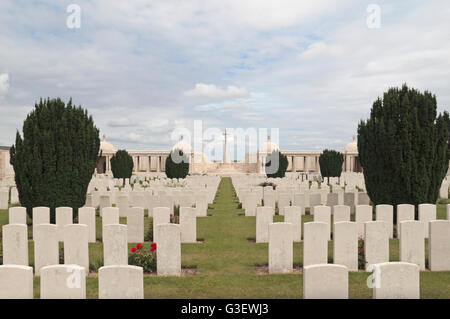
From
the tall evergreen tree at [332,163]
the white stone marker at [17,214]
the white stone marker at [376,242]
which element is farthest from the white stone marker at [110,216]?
the tall evergreen tree at [332,163]

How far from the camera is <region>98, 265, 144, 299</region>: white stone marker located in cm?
457

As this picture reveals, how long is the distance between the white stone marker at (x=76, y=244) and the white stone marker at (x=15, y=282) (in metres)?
2.69

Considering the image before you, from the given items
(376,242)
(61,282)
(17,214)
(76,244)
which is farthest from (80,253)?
(376,242)

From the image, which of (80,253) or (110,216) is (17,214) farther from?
(80,253)

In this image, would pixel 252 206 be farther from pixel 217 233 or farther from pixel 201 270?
pixel 201 270

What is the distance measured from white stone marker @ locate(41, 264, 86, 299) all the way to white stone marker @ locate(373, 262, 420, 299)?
374 centimetres

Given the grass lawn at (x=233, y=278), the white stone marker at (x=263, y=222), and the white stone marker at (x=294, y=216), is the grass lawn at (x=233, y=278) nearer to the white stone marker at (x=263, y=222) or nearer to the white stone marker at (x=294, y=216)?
the white stone marker at (x=263, y=222)

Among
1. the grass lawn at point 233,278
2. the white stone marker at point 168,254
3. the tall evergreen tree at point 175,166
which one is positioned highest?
the tall evergreen tree at point 175,166

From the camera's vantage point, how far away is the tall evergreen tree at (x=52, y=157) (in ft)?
37.9

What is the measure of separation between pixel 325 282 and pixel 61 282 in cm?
335

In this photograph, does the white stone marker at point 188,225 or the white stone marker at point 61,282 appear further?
the white stone marker at point 188,225

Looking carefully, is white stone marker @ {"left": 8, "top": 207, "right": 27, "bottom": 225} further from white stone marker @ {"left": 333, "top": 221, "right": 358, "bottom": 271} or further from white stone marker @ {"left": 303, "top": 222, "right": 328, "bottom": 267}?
white stone marker @ {"left": 333, "top": 221, "right": 358, "bottom": 271}
